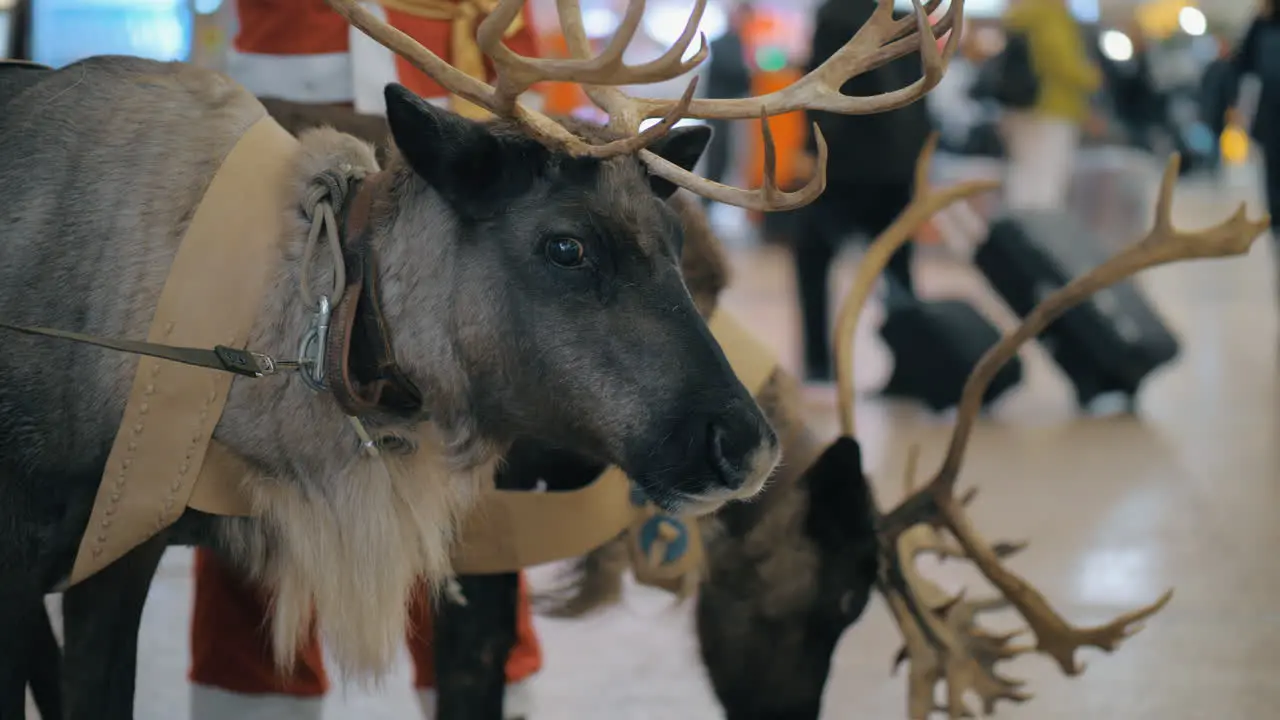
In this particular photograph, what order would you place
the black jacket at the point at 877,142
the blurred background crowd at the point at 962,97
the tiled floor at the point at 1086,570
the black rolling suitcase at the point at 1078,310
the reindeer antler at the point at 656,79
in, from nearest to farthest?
1. the reindeer antler at the point at 656,79
2. the tiled floor at the point at 1086,570
3. the black jacket at the point at 877,142
4. the blurred background crowd at the point at 962,97
5. the black rolling suitcase at the point at 1078,310

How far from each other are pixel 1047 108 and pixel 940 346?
159 inches

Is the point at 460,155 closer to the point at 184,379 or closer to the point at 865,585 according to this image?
the point at 184,379

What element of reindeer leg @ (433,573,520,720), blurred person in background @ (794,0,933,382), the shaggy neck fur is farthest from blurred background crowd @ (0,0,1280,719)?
the shaggy neck fur

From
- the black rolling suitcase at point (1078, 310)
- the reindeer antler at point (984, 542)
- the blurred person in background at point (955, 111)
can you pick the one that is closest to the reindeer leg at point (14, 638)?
the reindeer antler at point (984, 542)

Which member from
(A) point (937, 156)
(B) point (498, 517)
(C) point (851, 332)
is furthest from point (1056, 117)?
(B) point (498, 517)

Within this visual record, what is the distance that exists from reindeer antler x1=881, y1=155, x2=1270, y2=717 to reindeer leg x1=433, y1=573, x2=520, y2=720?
26.0 inches

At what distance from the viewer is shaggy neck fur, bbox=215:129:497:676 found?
75.2 inches

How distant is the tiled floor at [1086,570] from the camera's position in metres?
3.18

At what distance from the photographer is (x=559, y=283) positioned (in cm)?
185

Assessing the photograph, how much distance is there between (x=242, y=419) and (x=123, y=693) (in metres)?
0.40

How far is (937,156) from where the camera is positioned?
12.0 m

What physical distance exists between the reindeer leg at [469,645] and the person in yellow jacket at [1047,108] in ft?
22.4

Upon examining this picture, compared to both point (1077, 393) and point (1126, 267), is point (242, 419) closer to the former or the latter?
point (1126, 267)

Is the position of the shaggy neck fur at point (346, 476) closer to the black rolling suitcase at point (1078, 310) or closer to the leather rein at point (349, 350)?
the leather rein at point (349, 350)
